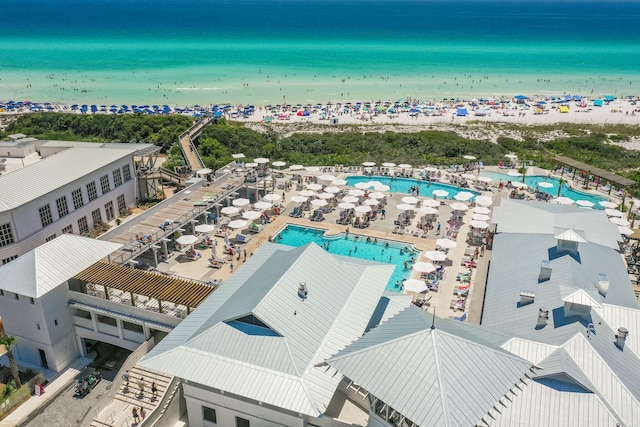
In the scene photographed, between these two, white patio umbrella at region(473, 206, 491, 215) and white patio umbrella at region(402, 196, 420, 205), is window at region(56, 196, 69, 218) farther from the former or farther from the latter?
white patio umbrella at region(473, 206, 491, 215)

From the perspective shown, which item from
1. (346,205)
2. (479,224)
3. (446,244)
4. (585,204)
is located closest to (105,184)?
(346,205)

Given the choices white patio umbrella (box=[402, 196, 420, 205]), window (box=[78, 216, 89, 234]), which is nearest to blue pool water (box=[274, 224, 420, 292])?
white patio umbrella (box=[402, 196, 420, 205])

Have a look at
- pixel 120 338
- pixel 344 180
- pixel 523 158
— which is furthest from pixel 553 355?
pixel 523 158

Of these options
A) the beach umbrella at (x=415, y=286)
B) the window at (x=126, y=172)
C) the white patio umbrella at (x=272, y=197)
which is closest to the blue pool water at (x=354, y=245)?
the white patio umbrella at (x=272, y=197)

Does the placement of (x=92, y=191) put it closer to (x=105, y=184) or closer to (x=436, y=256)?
(x=105, y=184)

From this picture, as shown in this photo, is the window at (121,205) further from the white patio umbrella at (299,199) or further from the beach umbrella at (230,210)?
the white patio umbrella at (299,199)

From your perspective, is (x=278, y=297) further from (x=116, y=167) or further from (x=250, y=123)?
(x=250, y=123)
